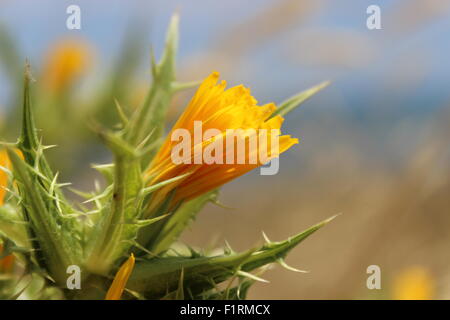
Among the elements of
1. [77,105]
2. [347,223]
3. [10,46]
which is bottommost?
[347,223]

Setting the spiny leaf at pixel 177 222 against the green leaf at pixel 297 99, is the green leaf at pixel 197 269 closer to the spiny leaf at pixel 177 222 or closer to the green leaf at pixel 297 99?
the spiny leaf at pixel 177 222

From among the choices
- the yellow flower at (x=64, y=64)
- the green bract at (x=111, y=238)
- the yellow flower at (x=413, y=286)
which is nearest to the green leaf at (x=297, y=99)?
the green bract at (x=111, y=238)

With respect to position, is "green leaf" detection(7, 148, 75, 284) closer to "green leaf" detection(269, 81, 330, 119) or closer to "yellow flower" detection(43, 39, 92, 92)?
"green leaf" detection(269, 81, 330, 119)

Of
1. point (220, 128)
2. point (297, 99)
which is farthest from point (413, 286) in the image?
point (220, 128)

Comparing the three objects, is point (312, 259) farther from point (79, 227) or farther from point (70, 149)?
point (79, 227)

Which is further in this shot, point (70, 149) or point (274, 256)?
point (70, 149)

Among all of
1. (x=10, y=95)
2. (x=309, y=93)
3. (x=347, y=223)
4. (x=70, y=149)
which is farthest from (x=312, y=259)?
(x=309, y=93)

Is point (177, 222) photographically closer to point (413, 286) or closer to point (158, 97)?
point (158, 97)
